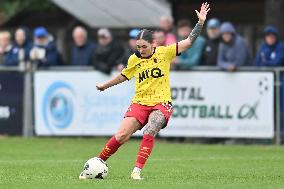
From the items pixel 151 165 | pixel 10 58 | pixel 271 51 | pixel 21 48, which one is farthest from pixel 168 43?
pixel 151 165

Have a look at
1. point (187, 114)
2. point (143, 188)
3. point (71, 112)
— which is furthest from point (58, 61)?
point (143, 188)

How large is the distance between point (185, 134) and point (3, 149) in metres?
4.12

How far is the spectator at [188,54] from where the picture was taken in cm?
2167

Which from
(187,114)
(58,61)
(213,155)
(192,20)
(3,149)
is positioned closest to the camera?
(213,155)

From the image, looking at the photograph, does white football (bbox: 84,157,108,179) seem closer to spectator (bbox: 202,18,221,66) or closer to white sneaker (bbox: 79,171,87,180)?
white sneaker (bbox: 79,171,87,180)

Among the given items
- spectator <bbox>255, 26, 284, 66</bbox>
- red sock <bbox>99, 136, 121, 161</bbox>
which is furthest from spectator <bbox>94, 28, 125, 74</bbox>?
red sock <bbox>99, 136, 121, 161</bbox>

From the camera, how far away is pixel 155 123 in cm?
1391

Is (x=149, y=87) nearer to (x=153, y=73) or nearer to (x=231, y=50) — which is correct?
(x=153, y=73)

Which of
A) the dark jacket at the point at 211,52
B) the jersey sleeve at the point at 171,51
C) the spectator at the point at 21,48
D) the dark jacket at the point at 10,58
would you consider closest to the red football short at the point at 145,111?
the jersey sleeve at the point at 171,51

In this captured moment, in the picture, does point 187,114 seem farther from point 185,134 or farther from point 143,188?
point 143,188

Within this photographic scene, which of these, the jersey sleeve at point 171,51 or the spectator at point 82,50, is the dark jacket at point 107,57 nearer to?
the spectator at point 82,50

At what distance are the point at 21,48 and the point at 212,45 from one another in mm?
4795

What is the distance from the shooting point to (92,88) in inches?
888

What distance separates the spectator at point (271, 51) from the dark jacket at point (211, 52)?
1.01m
